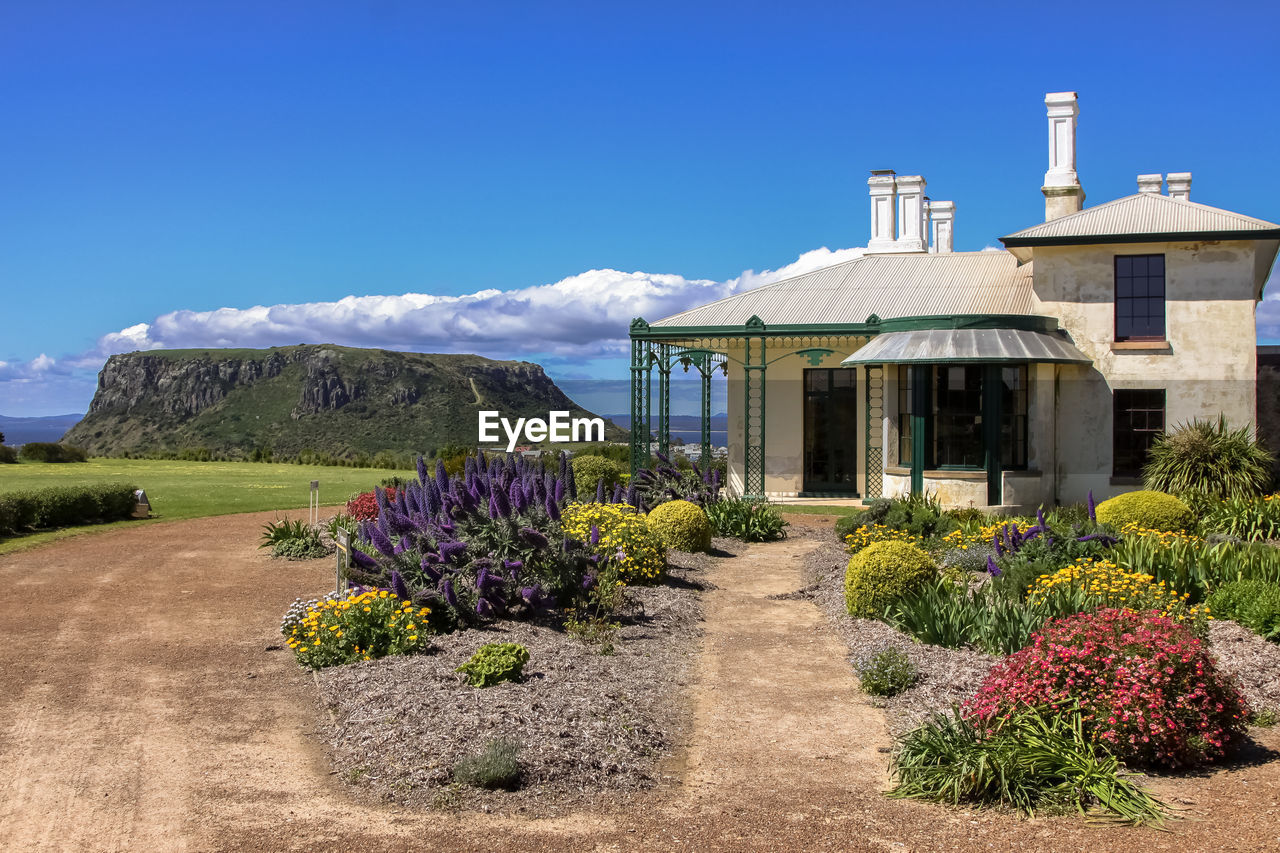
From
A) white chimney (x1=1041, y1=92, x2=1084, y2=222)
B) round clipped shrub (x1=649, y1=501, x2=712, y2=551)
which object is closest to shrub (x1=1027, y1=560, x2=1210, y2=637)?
round clipped shrub (x1=649, y1=501, x2=712, y2=551)

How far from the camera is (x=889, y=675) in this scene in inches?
315

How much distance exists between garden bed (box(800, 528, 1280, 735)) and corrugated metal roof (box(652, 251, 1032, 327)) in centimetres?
1181

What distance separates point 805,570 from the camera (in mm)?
13562

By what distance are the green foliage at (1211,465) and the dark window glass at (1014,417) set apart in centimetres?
200

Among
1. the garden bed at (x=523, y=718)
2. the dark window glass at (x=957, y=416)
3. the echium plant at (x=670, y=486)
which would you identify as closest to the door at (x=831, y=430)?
the dark window glass at (x=957, y=416)

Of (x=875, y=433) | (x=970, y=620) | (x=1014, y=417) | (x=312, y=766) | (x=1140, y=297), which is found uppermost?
(x=1140, y=297)

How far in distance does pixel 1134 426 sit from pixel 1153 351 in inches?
52.4

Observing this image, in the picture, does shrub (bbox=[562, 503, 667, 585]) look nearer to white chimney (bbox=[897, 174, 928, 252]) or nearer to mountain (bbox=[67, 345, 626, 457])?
white chimney (bbox=[897, 174, 928, 252])

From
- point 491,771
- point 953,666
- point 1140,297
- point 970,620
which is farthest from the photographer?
point 1140,297

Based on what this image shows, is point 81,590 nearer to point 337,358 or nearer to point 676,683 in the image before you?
point 676,683

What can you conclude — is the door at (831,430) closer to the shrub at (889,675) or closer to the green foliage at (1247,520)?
the green foliage at (1247,520)

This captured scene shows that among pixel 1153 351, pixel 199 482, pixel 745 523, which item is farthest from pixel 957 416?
pixel 199 482

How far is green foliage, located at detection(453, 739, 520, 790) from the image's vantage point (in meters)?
6.07

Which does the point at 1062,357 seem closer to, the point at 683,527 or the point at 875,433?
the point at 875,433
